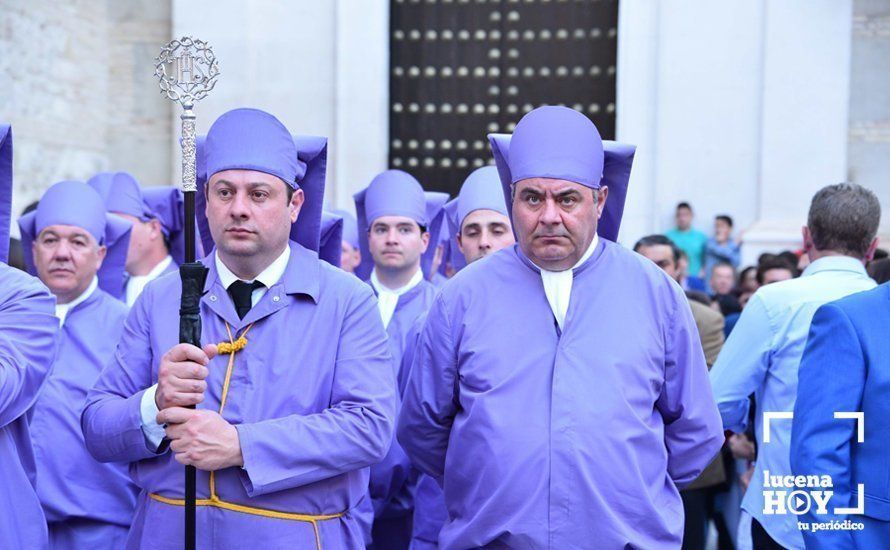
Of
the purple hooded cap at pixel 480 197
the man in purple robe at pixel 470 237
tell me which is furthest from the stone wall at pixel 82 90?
the man in purple robe at pixel 470 237

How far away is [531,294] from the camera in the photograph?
349cm

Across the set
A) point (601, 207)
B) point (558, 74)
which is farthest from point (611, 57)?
point (601, 207)

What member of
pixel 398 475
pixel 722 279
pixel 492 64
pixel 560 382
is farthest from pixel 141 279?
pixel 492 64

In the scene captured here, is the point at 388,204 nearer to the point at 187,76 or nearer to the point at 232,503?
the point at 187,76

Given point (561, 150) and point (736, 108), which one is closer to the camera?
point (561, 150)

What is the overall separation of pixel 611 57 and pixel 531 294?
8767 mm

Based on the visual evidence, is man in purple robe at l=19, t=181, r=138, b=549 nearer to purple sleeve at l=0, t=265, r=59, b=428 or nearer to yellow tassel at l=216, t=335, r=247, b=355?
purple sleeve at l=0, t=265, r=59, b=428

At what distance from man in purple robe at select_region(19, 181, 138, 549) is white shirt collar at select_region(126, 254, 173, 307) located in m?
1.10

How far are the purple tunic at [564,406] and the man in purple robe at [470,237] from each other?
140cm

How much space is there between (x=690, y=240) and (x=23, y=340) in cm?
801

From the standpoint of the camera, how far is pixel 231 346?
3352mm

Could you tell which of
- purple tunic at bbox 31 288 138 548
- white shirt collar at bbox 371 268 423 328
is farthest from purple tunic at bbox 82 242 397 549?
white shirt collar at bbox 371 268 423 328

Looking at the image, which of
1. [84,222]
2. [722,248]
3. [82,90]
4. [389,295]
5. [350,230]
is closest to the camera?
[84,222]

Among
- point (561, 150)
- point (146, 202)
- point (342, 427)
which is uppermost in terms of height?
point (561, 150)
